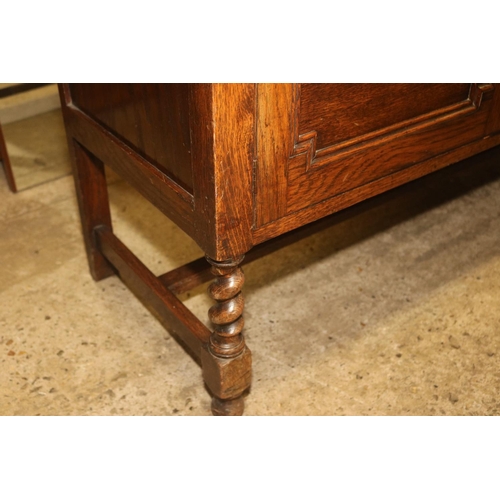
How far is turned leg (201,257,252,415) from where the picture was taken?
1299mm

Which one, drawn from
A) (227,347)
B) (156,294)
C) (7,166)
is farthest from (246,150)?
(7,166)

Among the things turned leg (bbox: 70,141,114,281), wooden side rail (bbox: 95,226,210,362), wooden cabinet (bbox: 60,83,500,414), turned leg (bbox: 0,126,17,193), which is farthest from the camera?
turned leg (bbox: 0,126,17,193)

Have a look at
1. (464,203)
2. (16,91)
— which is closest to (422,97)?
(464,203)

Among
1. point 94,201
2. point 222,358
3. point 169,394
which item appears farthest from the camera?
point 94,201

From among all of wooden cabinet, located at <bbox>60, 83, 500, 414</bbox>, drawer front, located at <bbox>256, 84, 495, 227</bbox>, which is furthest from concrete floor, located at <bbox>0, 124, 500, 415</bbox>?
drawer front, located at <bbox>256, 84, 495, 227</bbox>

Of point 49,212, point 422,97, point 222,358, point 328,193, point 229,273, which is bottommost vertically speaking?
point 49,212

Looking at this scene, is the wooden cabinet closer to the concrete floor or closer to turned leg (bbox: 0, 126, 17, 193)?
the concrete floor

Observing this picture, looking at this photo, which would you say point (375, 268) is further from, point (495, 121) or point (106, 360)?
point (106, 360)

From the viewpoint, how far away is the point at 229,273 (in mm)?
1287

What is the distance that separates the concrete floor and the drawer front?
0.53 metres

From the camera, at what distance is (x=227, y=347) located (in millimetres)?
1386

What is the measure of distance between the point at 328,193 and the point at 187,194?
0.26 m

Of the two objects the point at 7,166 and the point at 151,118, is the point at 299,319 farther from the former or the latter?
the point at 7,166

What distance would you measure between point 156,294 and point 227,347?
30cm
